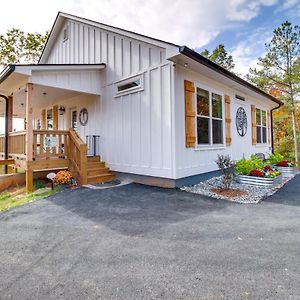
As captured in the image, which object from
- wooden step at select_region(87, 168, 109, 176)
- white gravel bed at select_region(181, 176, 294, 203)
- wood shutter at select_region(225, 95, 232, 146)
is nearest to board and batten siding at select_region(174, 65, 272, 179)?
wood shutter at select_region(225, 95, 232, 146)

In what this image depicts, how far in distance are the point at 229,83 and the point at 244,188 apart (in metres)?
3.67

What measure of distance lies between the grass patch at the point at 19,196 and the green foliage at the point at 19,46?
1420 cm

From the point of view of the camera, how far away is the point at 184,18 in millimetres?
9055

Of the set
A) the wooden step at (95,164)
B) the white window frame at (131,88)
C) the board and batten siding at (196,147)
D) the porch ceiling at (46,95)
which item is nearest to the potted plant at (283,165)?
the board and batten siding at (196,147)

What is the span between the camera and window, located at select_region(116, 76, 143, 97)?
252 inches

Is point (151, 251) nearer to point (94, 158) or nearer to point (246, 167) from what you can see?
point (246, 167)

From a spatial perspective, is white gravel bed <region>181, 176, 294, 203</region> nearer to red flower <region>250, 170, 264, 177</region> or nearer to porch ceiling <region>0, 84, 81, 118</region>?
red flower <region>250, 170, 264, 177</region>

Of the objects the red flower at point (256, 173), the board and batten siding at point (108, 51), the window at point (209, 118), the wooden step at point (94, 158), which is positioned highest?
the board and batten siding at point (108, 51)

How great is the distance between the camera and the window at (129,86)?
641 centimetres

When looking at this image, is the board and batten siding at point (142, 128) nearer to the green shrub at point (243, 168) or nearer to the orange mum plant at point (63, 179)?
the orange mum plant at point (63, 179)

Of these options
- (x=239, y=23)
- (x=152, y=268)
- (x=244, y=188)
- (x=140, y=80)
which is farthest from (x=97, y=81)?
(x=239, y=23)

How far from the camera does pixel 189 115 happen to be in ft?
19.9

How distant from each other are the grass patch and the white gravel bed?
3.42m

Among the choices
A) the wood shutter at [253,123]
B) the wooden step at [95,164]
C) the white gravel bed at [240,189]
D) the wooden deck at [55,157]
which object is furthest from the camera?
the wood shutter at [253,123]
